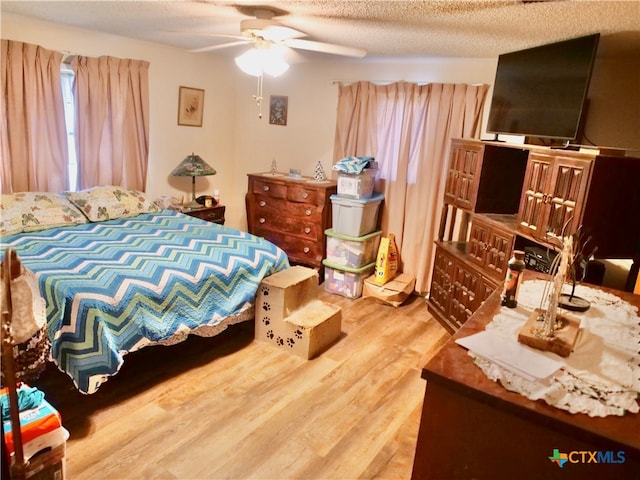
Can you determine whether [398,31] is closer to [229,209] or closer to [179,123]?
[179,123]

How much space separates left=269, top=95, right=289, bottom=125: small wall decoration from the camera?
15.8 ft

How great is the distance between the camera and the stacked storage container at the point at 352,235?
4.04m

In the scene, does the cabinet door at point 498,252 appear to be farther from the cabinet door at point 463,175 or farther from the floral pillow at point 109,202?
the floral pillow at point 109,202

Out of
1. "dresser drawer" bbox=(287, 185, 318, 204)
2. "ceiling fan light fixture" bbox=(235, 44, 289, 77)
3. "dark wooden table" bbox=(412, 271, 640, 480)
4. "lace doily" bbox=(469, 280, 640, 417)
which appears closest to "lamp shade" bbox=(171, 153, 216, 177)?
"dresser drawer" bbox=(287, 185, 318, 204)

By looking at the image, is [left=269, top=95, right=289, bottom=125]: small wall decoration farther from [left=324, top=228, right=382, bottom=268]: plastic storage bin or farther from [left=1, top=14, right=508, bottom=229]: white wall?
[left=324, top=228, right=382, bottom=268]: plastic storage bin

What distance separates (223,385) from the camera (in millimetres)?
2656

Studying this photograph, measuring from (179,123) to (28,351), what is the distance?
11.6ft

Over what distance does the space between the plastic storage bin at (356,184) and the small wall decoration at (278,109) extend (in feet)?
3.92

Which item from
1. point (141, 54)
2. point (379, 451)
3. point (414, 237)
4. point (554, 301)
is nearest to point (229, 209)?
point (141, 54)

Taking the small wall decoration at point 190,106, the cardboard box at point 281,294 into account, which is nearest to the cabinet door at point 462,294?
the cardboard box at point 281,294

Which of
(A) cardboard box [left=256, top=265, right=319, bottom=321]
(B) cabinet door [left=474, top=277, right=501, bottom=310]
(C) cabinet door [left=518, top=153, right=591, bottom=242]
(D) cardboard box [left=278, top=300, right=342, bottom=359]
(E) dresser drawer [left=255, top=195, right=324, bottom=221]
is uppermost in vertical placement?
(C) cabinet door [left=518, top=153, right=591, bottom=242]

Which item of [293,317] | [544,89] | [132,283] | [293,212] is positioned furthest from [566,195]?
[293,212]

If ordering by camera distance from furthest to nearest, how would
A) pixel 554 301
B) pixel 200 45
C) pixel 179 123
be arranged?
pixel 179 123, pixel 200 45, pixel 554 301

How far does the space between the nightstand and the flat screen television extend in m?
2.76
